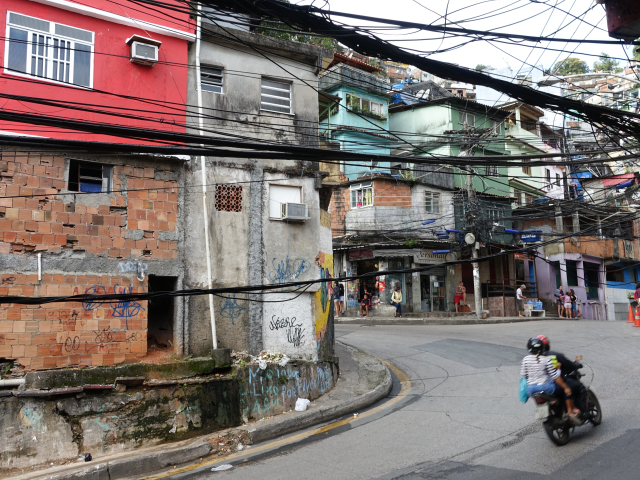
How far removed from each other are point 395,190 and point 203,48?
60.4 ft

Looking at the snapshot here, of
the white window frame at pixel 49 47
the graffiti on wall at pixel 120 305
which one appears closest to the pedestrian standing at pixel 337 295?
the graffiti on wall at pixel 120 305

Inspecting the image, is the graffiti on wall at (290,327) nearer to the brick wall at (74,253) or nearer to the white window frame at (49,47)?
the brick wall at (74,253)

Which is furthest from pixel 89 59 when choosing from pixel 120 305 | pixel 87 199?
pixel 120 305

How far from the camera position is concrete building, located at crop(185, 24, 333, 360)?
36.5 feet

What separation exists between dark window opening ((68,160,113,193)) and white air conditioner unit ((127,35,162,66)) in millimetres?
2293

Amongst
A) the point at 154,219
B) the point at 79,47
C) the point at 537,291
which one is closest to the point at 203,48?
the point at 79,47

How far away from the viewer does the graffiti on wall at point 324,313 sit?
1242 cm

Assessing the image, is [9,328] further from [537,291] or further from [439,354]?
[537,291]

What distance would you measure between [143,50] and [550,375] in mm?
9549

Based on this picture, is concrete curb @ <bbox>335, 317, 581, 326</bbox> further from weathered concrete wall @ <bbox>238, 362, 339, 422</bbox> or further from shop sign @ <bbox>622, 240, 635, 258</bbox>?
shop sign @ <bbox>622, 240, 635, 258</bbox>

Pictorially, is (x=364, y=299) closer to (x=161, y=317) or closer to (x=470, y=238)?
(x=470, y=238)

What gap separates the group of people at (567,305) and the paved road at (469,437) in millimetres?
13499

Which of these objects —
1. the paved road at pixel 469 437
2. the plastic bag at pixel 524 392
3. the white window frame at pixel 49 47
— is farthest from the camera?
the white window frame at pixel 49 47

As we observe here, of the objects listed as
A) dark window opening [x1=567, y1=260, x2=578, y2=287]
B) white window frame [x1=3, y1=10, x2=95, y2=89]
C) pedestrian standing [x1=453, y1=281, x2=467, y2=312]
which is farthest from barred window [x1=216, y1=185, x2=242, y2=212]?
dark window opening [x1=567, y1=260, x2=578, y2=287]
